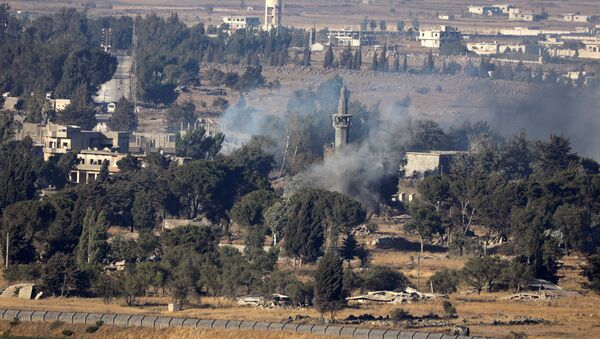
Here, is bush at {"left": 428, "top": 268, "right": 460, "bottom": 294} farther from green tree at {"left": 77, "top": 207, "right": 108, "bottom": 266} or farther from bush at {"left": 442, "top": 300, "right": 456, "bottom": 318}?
green tree at {"left": 77, "top": 207, "right": 108, "bottom": 266}

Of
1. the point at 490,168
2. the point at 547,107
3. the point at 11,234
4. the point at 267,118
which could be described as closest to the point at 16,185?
the point at 11,234

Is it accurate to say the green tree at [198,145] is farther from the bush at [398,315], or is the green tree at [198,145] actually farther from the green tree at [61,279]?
the bush at [398,315]

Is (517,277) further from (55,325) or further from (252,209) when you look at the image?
(55,325)

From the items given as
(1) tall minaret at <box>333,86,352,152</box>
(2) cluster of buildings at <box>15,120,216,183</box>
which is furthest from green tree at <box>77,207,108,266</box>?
(1) tall minaret at <box>333,86,352,152</box>

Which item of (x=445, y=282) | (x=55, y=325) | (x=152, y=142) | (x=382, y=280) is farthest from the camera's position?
(x=152, y=142)

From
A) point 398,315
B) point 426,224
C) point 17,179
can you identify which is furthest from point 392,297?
point 17,179
